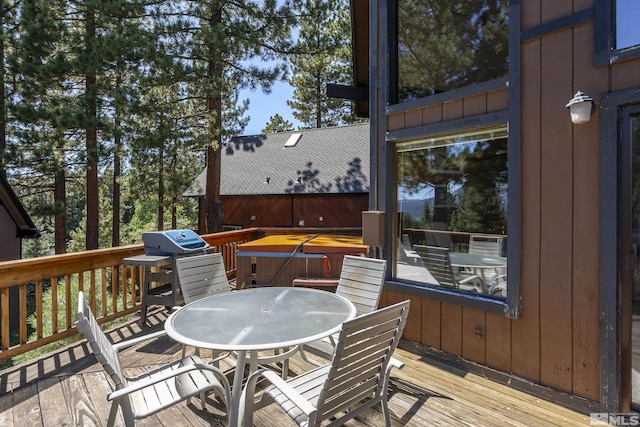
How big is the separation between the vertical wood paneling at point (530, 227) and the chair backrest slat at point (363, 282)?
117cm

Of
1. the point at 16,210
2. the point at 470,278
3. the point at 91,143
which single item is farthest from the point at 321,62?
the point at 470,278

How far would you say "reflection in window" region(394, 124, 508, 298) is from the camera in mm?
3502

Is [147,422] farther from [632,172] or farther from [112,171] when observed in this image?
[112,171]

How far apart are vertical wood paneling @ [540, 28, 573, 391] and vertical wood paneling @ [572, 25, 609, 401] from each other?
0.04m

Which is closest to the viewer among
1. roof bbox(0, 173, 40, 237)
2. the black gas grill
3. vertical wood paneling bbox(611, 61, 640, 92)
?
vertical wood paneling bbox(611, 61, 640, 92)

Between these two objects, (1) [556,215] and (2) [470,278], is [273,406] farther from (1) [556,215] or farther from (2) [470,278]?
(1) [556,215]

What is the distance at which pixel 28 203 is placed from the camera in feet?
48.2

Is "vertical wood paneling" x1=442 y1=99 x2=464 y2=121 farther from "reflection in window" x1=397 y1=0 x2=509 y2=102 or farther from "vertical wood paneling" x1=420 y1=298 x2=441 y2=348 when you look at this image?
"vertical wood paneling" x1=420 y1=298 x2=441 y2=348

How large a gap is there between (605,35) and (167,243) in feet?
14.8

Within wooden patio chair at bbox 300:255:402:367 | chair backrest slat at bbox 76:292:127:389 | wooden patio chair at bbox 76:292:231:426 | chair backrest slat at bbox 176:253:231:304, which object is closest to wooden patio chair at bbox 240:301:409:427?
wooden patio chair at bbox 76:292:231:426

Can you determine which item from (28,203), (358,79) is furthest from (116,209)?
(358,79)

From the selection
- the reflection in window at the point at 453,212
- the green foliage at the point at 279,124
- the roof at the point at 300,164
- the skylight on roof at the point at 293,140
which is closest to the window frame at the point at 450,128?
the reflection in window at the point at 453,212

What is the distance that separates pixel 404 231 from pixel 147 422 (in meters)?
3.00

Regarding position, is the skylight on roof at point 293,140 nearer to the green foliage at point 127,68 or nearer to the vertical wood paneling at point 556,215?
the green foliage at point 127,68
